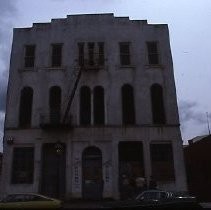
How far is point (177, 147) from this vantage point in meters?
28.9

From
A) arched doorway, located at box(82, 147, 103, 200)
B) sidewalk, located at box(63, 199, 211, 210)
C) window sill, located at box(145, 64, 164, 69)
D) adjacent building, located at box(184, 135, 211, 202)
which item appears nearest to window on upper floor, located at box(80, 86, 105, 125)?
arched doorway, located at box(82, 147, 103, 200)

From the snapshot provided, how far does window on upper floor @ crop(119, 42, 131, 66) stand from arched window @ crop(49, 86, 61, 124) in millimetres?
5673

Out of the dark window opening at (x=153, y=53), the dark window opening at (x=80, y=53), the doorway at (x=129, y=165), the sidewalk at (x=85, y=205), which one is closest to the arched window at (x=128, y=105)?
the doorway at (x=129, y=165)

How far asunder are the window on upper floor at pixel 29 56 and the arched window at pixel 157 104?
10021 mm

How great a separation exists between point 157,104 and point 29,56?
1118 centimetres

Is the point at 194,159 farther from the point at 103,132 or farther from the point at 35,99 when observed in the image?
the point at 35,99

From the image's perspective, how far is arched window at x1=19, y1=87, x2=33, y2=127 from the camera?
30.1 metres

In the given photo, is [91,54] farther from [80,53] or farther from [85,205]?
[85,205]

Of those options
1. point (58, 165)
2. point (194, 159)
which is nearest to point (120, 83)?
point (58, 165)

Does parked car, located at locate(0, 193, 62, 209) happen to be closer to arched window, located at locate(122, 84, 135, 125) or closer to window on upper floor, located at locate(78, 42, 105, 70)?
arched window, located at locate(122, 84, 135, 125)

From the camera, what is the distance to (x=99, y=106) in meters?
30.4

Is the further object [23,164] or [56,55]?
[56,55]

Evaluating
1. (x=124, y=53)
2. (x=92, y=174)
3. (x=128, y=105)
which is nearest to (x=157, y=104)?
(x=128, y=105)

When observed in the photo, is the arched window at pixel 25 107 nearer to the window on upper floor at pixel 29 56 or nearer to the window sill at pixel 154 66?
the window on upper floor at pixel 29 56
